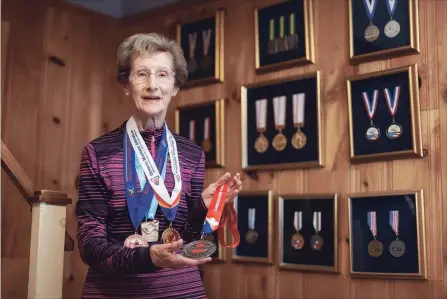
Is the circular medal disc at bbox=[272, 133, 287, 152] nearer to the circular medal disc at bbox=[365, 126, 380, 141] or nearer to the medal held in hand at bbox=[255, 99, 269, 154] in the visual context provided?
the medal held in hand at bbox=[255, 99, 269, 154]

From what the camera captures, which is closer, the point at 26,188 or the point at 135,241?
the point at 135,241

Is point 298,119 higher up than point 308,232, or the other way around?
point 298,119

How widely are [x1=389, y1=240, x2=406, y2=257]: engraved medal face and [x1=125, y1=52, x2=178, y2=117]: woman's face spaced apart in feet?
4.15

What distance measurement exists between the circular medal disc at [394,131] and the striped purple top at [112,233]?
1144mm

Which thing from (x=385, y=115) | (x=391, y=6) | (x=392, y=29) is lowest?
(x=385, y=115)

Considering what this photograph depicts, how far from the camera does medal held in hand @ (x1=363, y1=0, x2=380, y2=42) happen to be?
2.55 metres

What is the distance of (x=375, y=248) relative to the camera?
2.47 m

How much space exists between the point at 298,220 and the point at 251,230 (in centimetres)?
27

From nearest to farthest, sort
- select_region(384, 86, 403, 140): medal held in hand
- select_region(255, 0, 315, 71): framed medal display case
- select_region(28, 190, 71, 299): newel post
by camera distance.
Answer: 1. select_region(28, 190, 71, 299): newel post
2. select_region(384, 86, 403, 140): medal held in hand
3. select_region(255, 0, 315, 71): framed medal display case

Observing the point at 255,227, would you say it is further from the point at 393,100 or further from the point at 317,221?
the point at 393,100

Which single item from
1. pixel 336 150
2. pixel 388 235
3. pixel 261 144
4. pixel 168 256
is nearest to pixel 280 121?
pixel 261 144

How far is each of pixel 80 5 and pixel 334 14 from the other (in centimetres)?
160

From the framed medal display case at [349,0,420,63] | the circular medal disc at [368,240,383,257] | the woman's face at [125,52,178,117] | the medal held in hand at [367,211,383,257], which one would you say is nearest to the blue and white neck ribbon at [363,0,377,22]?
the framed medal display case at [349,0,420,63]

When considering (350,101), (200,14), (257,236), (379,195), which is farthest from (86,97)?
(379,195)
